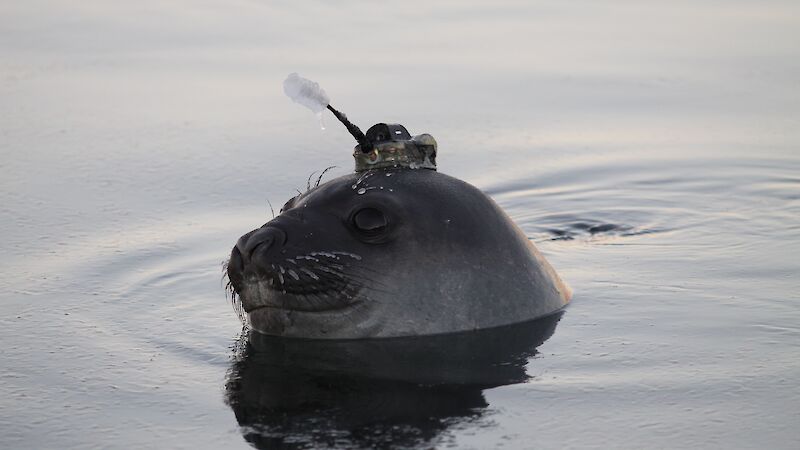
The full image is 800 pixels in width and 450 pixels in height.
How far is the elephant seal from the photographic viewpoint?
627 cm

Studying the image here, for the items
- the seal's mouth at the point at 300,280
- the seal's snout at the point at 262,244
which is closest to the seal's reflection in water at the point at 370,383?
the seal's mouth at the point at 300,280

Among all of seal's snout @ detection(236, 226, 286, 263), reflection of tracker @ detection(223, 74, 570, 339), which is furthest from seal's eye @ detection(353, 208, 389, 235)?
seal's snout @ detection(236, 226, 286, 263)

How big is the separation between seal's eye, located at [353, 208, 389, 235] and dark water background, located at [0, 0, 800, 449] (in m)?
0.62

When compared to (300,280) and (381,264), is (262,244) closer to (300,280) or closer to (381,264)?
(300,280)

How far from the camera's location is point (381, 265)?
6.30m

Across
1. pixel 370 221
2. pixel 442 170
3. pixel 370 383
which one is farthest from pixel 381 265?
pixel 442 170

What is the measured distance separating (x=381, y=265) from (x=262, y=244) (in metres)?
0.52

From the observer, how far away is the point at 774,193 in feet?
31.3

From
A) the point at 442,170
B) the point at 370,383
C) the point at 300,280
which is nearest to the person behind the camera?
the point at 370,383

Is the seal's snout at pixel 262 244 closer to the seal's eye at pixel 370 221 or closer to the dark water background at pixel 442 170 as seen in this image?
the seal's eye at pixel 370 221

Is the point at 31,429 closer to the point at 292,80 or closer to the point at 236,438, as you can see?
the point at 236,438

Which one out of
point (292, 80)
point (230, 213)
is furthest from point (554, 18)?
point (292, 80)

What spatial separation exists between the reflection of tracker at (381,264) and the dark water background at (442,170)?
0.81 feet

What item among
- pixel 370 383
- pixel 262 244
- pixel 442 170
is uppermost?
pixel 442 170
